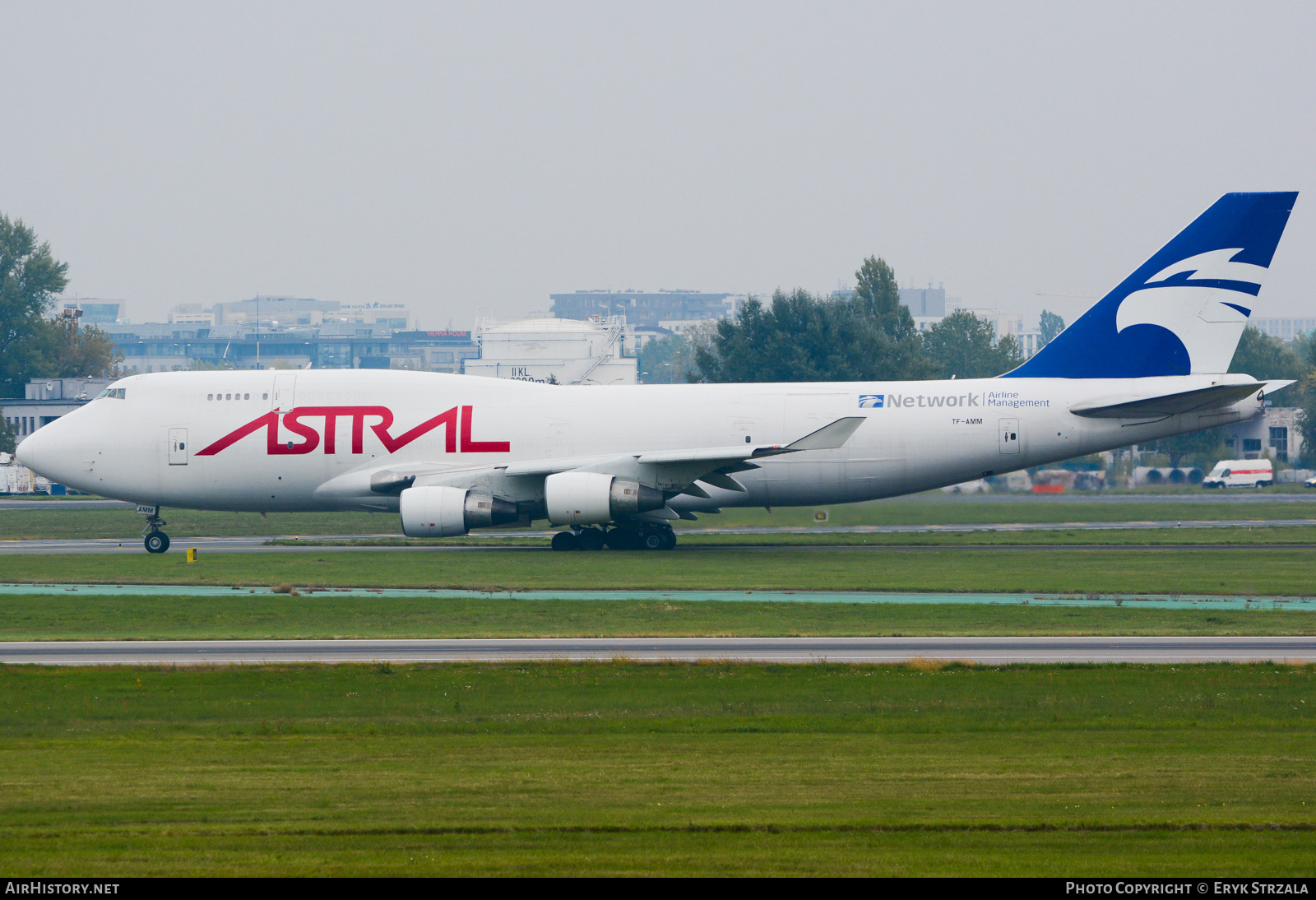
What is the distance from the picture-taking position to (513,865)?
32.7 feet

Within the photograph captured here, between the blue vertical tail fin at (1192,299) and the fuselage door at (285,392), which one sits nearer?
the blue vertical tail fin at (1192,299)

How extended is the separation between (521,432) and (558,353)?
354ft

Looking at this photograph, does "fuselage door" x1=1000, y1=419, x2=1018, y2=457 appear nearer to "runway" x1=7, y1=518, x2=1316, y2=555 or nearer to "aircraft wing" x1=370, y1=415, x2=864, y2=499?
"aircraft wing" x1=370, y1=415, x2=864, y2=499

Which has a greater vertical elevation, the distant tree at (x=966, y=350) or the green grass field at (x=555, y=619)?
the distant tree at (x=966, y=350)

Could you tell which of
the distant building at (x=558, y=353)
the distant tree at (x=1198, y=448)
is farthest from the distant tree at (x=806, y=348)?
the distant building at (x=558, y=353)

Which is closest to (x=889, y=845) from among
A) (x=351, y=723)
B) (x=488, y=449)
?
(x=351, y=723)

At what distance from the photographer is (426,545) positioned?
4291cm

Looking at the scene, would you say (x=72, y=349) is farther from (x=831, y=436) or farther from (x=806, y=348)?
(x=831, y=436)

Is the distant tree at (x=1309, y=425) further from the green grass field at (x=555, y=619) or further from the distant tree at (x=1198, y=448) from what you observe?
the green grass field at (x=555, y=619)

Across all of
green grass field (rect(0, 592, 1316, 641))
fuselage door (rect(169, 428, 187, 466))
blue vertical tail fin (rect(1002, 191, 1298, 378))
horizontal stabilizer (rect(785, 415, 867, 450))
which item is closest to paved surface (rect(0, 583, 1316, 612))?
green grass field (rect(0, 592, 1316, 641))

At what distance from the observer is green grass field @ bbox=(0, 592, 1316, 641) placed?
944 inches

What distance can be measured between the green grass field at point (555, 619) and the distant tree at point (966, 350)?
75.2 m

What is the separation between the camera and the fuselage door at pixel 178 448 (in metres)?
40.0

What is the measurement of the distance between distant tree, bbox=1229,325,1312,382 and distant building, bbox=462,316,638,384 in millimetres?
62756
